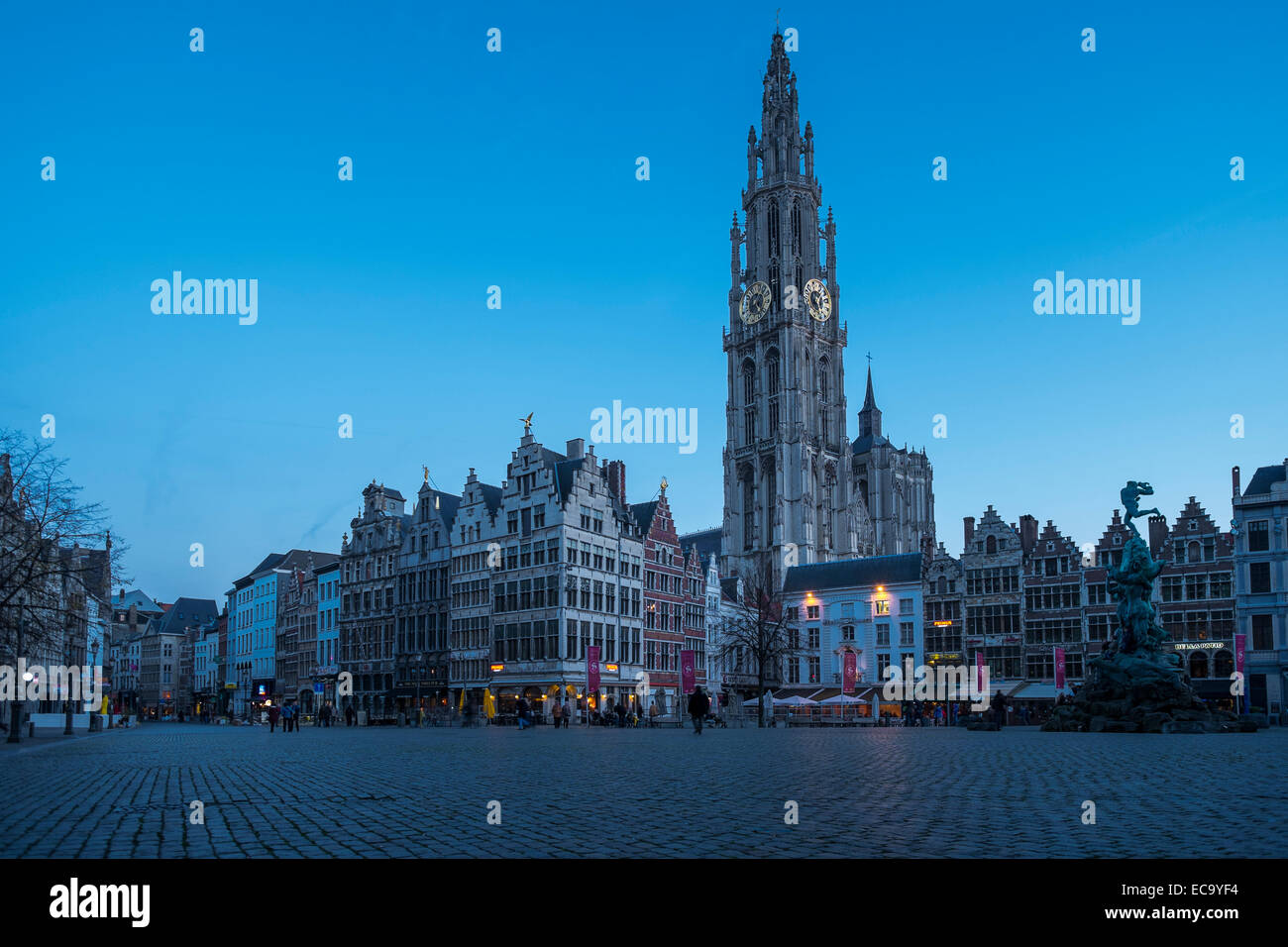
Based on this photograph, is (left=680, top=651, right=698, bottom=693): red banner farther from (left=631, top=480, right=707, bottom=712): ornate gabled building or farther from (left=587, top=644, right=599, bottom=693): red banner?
(left=587, top=644, right=599, bottom=693): red banner

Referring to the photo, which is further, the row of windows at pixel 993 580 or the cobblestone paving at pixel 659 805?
the row of windows at pixel 993 580

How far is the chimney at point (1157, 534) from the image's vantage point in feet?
215

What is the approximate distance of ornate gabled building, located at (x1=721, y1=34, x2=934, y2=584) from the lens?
4747 inches

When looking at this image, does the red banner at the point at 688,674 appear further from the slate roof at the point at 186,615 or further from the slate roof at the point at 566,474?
the slate roof at the point at 186,615

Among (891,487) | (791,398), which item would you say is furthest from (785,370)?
(891,487)

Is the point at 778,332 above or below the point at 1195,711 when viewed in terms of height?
above

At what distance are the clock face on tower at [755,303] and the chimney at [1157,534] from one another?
67.2 meters

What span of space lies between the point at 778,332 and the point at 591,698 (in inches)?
2722

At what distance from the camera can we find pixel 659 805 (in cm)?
1220

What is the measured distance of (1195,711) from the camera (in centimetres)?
3612

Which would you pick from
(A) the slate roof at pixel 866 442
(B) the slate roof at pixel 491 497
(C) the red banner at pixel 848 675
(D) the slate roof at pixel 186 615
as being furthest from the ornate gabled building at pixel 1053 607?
(D) the slate roof at pixel 186 615

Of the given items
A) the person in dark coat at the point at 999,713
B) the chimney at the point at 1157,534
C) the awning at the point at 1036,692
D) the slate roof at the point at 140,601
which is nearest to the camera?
the person in dark coat at the point at 999,713
